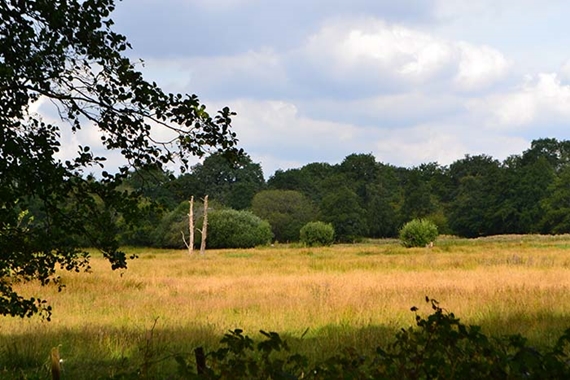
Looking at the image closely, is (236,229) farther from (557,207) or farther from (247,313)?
(247,313)

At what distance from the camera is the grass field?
9828mm

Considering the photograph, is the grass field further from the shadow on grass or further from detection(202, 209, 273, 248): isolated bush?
detection(202, 209, 273, 248): isolated bush

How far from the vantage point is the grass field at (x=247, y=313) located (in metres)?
9.83

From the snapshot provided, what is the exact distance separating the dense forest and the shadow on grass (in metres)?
63.1

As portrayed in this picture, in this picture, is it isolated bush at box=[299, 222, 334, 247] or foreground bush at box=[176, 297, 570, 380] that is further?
isolated bush at box=[299, 222, 334, 247]

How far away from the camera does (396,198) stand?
119 meters

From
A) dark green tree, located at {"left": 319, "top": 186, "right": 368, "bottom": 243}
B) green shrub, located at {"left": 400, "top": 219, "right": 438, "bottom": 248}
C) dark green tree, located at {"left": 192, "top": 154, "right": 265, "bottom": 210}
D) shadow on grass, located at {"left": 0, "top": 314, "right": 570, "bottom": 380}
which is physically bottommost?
shadow on grass, located at {"left": 0, "top": 314, "right": 570, "bottom": 380}

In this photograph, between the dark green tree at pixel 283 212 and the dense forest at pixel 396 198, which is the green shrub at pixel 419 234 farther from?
the dark green tree at pixel 283 212

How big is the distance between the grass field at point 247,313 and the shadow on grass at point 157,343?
0.02 m

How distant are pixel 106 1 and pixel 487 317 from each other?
9.49 m

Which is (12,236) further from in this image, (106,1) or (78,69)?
(106,1)

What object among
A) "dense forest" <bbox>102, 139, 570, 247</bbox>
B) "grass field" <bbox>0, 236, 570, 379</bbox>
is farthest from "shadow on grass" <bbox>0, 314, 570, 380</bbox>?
"dense forest" <bbox>102, 139, 570, 247</bbox>

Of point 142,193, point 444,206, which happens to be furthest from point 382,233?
point 142,193

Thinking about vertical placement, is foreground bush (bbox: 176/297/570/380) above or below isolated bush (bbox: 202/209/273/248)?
below
